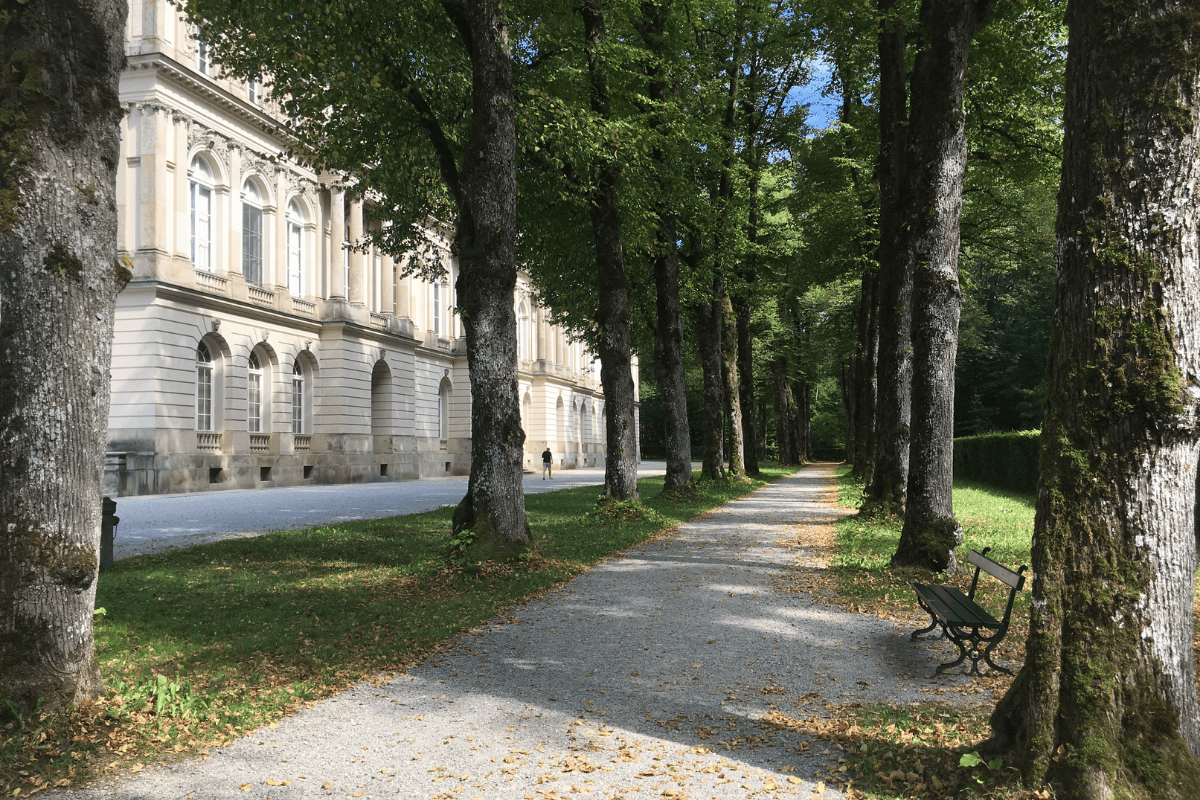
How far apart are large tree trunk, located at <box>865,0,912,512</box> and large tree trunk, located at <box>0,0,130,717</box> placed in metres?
10.8

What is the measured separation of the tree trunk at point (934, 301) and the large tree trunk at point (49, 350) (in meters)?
8.16

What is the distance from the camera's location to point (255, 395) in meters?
33.4

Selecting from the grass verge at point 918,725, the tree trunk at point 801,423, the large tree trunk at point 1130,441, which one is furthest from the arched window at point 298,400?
the large tree trunk at point 1130,441

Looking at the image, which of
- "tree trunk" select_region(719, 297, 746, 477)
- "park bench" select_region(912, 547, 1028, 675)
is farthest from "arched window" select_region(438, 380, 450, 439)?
"park bench" select_region(912, 547, 1028, 675)

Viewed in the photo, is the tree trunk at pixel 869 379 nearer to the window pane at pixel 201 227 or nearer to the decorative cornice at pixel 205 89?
the decorative cornice at pixel 205 89

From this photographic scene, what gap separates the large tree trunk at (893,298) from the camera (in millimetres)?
13414

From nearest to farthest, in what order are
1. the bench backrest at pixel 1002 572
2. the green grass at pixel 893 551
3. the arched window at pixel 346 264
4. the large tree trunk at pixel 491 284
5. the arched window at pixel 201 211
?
the bench backrest at pixel 1002 572, the green grass at pixel 893 551, the large tree trunk at pixel 491 284, the arched window at pixel 201 211, the arched window at pixel 346 264

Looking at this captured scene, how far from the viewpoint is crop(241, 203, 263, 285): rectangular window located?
33.3 meters

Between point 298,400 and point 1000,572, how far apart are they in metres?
33.8

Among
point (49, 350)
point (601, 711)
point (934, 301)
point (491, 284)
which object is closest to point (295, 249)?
point (491, 284)

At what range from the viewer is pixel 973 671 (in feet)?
19.5

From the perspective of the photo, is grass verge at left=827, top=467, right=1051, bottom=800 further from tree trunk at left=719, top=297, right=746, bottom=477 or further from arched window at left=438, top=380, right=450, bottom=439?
arched window at left=438, top=380, right=450, bottom=439

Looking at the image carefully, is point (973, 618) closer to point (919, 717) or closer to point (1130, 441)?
point (919, 717)

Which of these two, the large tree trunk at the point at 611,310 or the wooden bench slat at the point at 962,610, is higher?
the large tree trunk at the point at 611,310
